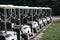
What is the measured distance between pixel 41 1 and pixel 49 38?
99.9 ft

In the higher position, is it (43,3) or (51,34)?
(51,34)

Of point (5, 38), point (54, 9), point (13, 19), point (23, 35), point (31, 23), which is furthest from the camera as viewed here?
point (54, 9)

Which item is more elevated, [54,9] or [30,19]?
[30,19]

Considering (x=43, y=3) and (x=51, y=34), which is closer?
(x=51, y=34)

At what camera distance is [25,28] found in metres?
13.7

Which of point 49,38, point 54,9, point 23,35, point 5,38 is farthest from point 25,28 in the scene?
point 54,9

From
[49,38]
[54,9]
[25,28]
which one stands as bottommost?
[54,9]

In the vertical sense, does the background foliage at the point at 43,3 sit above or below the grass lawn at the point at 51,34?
below

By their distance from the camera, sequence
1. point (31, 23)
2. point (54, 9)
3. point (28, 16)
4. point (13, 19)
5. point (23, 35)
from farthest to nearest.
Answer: point (54, 9), point (28, 16), point (31, 23), point (13, 19), point (23, 35)

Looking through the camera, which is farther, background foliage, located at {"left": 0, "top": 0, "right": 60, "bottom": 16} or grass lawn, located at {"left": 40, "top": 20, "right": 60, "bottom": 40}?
background foliage, located at {"left": 0, "top": 0, "right": 60, "bottom": 16}

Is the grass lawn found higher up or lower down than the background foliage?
higher up

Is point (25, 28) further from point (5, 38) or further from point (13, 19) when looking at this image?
point (5, 38)

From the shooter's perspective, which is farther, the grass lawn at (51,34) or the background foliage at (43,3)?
the background foliage at (43,3)

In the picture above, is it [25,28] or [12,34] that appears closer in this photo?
[12,34]
